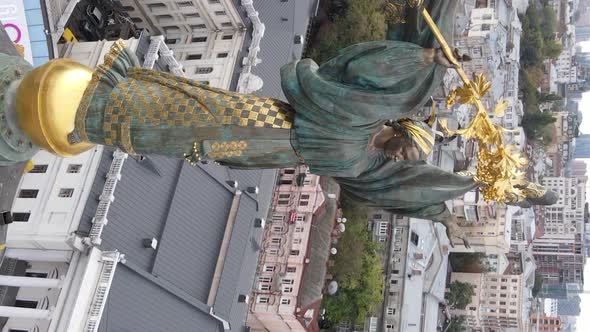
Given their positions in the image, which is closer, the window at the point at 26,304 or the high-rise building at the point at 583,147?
the window at the point at 26,304

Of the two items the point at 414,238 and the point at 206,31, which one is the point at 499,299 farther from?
the point at 206,31

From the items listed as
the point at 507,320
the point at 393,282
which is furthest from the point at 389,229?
the point at 507,320

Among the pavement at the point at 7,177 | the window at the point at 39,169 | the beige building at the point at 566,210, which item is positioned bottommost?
the pavement at the point at 7,177

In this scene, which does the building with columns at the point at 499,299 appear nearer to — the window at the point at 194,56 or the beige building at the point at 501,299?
the beige building at the point at 501,299

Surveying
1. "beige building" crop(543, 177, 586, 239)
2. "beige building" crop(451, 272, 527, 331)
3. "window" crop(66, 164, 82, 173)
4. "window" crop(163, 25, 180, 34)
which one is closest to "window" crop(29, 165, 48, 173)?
"window" crop(66, 164, 82, 173)

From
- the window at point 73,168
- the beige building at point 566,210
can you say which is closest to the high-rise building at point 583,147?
the beige building at point 566,210

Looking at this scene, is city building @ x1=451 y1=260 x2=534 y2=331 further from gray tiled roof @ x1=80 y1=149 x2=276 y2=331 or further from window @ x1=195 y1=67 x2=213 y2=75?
gray tiled roof @ x1=80 y1=149 x2=276 y2=331

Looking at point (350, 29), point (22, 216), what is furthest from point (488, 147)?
point (350, 29)
